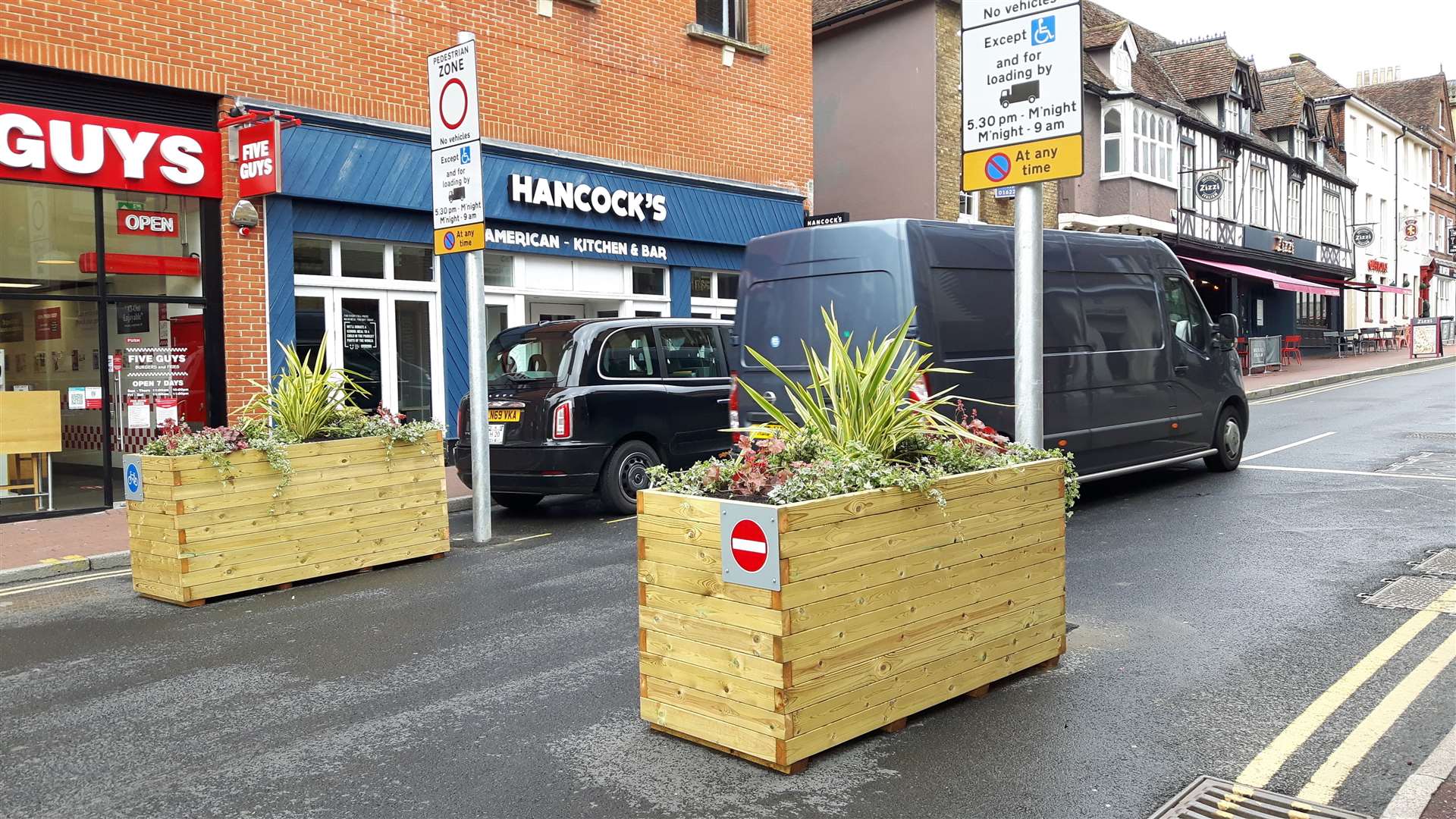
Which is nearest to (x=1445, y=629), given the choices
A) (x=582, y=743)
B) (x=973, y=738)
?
(x=973, y=738)

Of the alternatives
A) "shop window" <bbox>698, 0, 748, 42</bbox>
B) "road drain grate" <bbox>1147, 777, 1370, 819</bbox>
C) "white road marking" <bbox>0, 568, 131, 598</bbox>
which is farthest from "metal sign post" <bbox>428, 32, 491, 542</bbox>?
"shop window" <bbox>698, 0, 748, 42</bbox>

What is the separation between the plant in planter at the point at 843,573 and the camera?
4121 mm

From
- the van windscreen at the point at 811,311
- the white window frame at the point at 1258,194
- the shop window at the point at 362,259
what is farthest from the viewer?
the white window frame at the point at 1258,194

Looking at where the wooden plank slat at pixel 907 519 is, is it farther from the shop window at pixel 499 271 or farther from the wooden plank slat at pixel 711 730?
the shop window at pixel 499 271

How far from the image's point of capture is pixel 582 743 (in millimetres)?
4492

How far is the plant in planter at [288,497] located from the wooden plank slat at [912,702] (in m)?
4.83

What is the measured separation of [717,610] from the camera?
4.29 meters

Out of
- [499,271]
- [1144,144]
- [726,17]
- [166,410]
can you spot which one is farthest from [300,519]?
[1144,144]

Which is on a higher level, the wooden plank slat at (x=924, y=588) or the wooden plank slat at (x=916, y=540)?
the wooden plank slat at (x=916, y=540)

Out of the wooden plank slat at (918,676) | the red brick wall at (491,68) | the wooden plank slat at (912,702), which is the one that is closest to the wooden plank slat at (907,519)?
the wooden plank slat at (918,676)

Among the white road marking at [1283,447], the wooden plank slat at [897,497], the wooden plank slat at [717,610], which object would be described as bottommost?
the white road marking at [1283,447]

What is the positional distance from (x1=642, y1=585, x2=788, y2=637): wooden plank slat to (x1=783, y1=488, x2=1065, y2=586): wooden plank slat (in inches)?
6.1

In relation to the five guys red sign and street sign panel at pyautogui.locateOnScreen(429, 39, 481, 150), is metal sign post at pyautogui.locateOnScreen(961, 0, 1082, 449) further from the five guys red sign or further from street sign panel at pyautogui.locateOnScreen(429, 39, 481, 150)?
the five guys red sign

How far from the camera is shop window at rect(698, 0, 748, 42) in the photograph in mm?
18500
